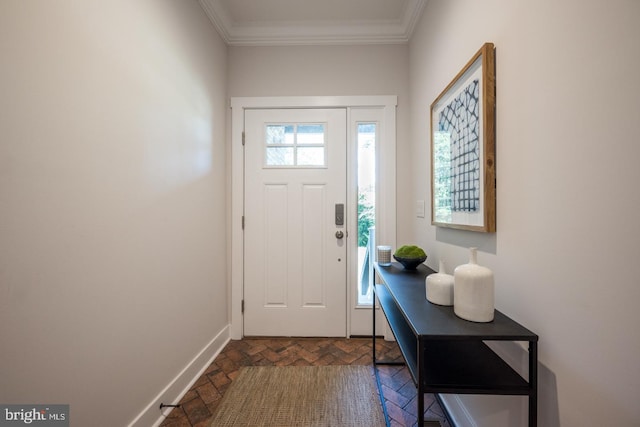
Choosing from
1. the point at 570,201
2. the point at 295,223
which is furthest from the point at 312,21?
the point at 570,201

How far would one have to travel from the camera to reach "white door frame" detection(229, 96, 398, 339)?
2176 mm

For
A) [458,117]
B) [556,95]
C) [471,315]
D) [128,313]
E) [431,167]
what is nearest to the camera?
[556,95]

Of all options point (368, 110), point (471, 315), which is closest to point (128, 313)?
point (471, 315)

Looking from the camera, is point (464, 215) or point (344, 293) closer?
point (464, 215)

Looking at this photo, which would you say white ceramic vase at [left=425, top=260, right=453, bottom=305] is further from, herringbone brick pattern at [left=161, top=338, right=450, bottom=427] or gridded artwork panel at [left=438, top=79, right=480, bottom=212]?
herringbone brick pattern at [left=161, top=338, right=450, bottom=427]

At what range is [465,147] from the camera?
3.95 ft

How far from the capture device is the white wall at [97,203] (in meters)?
0.77

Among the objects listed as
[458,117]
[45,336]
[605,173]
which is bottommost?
[45,336]

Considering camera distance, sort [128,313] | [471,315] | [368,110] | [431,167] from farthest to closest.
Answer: [368,110] < [431,167] < [128,313] < [471,315]

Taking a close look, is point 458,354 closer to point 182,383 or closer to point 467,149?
point 467,149

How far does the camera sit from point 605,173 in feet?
2.03

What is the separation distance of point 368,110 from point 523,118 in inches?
58.4

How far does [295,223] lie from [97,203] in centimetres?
141

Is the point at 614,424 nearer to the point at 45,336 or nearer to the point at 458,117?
the point at 458,117
